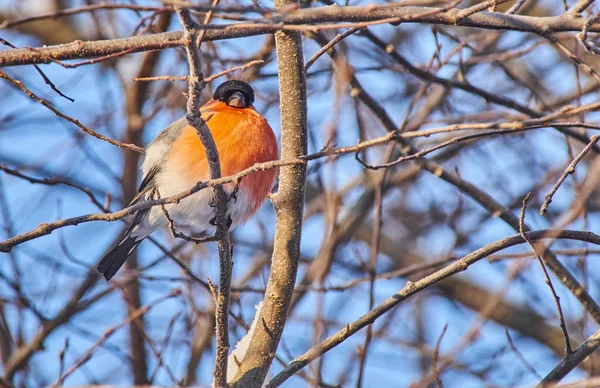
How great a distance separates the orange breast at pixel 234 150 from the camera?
12.9 feet

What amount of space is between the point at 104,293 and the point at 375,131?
233 cm

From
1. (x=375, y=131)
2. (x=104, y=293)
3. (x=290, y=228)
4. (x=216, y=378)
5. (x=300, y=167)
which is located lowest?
(x=216, y=378)

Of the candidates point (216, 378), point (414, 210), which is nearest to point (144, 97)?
point (414, 210)

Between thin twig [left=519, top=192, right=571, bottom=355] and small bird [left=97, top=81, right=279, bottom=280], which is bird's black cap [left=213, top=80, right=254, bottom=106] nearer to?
small bird [left=97, top=81, right=279, bottom=280]

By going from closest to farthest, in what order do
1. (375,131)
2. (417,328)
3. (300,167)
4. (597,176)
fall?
(300,167), (597,176), (375,131), (417,328)

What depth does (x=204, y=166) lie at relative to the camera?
156 inches

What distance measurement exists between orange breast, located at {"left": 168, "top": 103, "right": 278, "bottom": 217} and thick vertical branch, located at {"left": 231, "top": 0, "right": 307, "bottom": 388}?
0.93 metres

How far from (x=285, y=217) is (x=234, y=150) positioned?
1.05m

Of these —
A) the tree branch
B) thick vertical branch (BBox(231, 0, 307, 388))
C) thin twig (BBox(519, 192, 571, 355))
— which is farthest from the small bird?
thin twig (BBox(519, 192, 571, 355))

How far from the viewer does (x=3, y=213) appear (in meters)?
5.34

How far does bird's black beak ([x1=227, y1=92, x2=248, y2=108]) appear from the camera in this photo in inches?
172

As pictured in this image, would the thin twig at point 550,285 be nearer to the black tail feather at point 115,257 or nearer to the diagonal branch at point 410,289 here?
the diagonal branch at point 410,289

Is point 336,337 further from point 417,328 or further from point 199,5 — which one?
point 417,328

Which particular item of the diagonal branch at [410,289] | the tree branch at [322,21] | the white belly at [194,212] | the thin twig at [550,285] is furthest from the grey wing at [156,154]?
the thin twig at [550,285]
